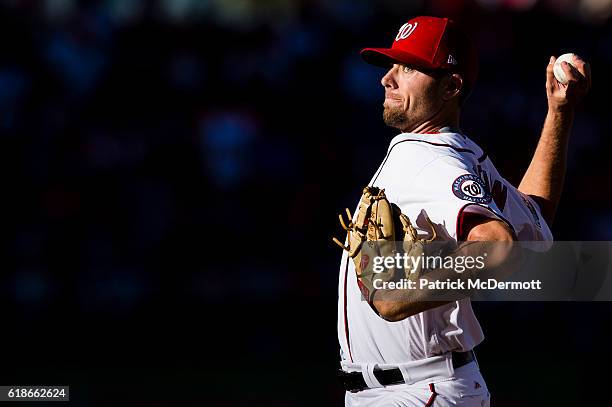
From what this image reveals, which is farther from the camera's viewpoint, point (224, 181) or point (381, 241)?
point (224, 181)

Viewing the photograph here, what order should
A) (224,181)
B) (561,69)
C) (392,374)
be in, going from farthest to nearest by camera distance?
(224,181) → (561,69) → (392,374)

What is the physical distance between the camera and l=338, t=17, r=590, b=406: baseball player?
302 cm

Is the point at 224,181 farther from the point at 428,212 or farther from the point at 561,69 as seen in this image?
the point at 428,212

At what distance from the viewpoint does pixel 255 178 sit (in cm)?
775

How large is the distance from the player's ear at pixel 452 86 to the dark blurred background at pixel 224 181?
3531 millimetres

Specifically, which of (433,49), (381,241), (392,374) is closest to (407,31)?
(433,49)

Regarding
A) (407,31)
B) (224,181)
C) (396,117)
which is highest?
(224,181)

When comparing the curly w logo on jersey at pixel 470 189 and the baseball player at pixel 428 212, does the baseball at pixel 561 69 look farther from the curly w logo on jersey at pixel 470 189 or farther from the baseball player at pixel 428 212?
the curly w logo on jersey at pixel 470 189

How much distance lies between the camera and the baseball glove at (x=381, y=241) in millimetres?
2979

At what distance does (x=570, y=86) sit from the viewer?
380 cm

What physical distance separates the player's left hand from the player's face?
591 mm

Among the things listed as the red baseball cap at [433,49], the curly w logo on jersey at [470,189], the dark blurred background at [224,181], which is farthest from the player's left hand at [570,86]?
the dark blurred background at [224,181]

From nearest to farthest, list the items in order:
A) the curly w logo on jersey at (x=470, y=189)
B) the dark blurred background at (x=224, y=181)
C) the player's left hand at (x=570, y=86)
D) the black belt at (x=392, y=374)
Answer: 1. the curly w logo on jersey at (x=470, y=189)
2. the black belt at (x=392, y=374)
3. the player's left hand at (x=570, y=86)
4. the dark blurred background at (x=224, y=181)

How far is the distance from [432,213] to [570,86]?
3.60ft
